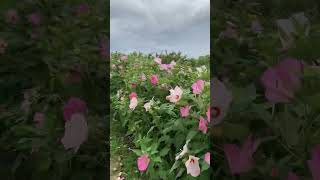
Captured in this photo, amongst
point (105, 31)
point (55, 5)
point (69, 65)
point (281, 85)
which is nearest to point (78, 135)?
point (281, 85)

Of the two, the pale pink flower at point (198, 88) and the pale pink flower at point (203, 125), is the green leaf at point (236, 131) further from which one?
the pale pink flower at point (198, 88)

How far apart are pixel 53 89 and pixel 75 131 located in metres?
0.46

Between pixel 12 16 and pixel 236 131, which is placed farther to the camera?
pixel 12 16

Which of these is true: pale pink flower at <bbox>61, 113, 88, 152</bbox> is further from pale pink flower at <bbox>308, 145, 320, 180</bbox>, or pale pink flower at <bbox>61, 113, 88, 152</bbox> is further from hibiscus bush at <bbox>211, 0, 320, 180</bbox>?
pale pink flower at <bbox>308, 145, 320, 180</bbox>

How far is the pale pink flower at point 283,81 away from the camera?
0.66m

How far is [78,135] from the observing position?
0.94 m

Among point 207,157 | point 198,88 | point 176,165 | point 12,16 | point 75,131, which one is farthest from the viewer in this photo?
point 198,88

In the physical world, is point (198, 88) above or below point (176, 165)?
above

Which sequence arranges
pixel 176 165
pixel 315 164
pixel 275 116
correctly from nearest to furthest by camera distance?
pixel 315 164 → pixel 275 116 → pixel 176 165

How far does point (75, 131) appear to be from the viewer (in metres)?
0.93

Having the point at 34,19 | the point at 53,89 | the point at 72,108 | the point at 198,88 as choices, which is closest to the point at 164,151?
the point at 198,88

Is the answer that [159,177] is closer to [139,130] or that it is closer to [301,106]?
[139,130]

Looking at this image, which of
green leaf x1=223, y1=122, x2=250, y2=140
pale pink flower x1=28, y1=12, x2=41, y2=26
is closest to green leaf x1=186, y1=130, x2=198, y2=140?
pale pink flower x1=28, y1=12, x2=41, y2=26

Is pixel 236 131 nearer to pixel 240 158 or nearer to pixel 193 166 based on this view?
pixel 240 158
